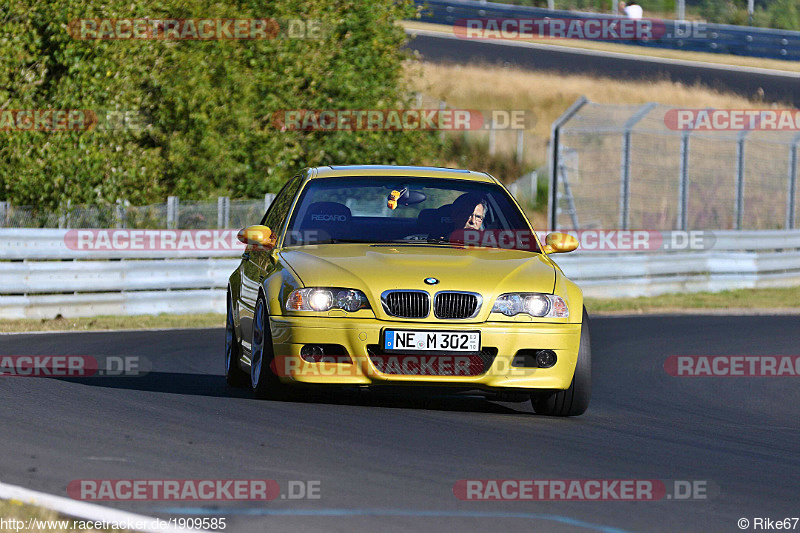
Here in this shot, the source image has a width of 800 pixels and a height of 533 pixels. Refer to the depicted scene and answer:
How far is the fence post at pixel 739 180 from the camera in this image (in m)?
24.5

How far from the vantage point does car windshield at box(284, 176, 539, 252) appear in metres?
9.24

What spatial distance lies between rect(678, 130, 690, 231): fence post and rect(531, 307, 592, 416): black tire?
16240mm

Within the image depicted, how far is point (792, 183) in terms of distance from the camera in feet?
87.0

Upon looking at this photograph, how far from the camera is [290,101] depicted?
92.0 feet

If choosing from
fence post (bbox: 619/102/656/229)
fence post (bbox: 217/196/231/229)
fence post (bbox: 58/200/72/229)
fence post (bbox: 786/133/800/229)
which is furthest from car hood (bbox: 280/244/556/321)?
fence post (bbox: 786/133/800/229)

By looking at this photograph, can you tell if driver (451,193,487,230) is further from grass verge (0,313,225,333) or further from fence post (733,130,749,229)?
fence post (733,130,749,229)

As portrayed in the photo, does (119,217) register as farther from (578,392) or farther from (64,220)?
(578,392)

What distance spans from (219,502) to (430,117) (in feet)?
91.0

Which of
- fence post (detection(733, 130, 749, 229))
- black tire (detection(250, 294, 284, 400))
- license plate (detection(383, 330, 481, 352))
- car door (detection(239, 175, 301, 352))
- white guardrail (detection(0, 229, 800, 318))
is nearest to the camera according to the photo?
license plate (detection(383, 330, 481, 352))

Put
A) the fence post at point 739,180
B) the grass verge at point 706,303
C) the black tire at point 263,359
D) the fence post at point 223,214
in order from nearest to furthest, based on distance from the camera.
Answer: the black tire at point 263,359
the fence post at point 223,214
the grass verge at point 706,303
the fence post at point 739,180

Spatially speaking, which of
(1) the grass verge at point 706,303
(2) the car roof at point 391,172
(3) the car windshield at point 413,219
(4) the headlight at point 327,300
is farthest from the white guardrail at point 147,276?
(4) the headlight at point 327,300

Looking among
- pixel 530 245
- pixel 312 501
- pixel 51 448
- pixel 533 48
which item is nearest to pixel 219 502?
pixel 312 501

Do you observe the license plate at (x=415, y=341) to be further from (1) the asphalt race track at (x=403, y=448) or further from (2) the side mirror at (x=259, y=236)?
(2) the side mirror at (x=259, y=236)

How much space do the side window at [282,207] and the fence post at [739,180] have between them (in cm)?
1534
